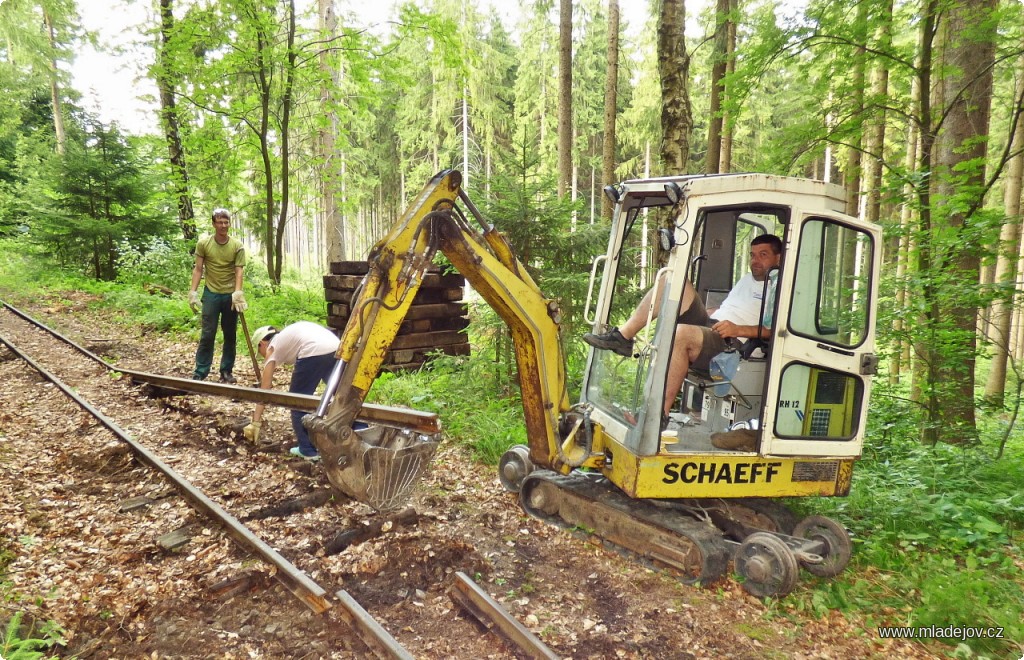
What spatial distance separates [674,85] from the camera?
6547mm

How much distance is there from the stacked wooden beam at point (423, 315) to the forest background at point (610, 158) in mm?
823

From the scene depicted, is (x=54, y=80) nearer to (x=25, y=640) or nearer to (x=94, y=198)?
(x=94, y=198)

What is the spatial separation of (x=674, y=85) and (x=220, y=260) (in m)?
6.05

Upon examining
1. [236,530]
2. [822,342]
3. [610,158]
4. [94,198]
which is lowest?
[236,530]

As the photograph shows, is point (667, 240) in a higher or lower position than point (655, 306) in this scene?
higher

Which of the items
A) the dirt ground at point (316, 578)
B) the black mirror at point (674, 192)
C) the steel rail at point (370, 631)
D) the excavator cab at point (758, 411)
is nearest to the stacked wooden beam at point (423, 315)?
the dirt ground at point (316, 578)

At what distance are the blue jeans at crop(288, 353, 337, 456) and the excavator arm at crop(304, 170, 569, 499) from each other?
6.14ft

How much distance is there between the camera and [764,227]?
527 cm

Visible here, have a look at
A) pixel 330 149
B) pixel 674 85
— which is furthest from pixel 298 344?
pixel 330 149

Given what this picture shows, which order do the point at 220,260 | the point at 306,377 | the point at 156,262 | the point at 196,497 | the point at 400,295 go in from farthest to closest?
the point at 156,262, the point at 220,260, the point at 306,377, the point at 196,497, the point at 400,295

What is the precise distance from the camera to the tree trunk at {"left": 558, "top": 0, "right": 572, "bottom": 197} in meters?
13.8

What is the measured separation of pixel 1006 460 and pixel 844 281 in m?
2.99

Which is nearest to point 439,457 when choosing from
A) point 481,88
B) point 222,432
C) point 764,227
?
point 222,432

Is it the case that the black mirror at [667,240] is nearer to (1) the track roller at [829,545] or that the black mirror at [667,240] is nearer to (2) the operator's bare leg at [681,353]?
(2) the operator's bare leg at [681,353]
